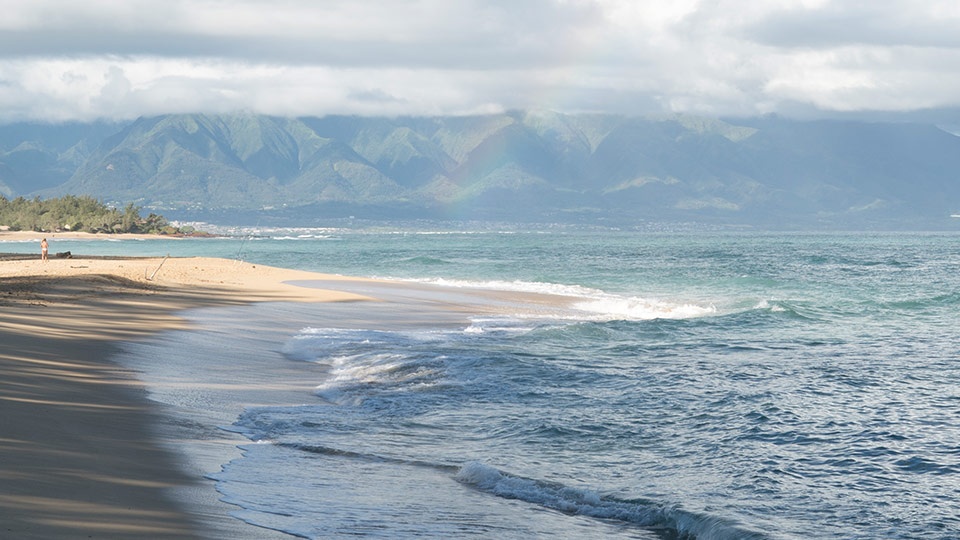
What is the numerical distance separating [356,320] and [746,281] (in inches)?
1202

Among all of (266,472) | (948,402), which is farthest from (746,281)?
(266,472)

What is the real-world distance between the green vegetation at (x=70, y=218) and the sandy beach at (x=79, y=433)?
13386cm

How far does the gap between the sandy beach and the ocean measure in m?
0.63

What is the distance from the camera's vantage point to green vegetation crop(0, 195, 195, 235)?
497 ft

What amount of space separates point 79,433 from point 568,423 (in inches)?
253

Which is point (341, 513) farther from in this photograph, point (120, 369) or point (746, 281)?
point (746, 281)

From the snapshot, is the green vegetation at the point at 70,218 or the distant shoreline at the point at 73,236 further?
the green vegetation at the point at 70,218

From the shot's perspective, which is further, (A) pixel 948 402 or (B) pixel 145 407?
(A) pixel 948 402

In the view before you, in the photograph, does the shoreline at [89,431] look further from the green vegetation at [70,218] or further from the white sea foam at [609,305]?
the green vegetation at [70,218]

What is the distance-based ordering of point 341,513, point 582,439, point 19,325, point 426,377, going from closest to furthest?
point 341,513, point 582,439, point 426,377, point 19,325

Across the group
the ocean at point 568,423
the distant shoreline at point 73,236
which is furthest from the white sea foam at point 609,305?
the distant shoreline at point 73,236

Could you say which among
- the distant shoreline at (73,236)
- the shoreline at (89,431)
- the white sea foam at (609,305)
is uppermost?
the shoreline at (89,431)

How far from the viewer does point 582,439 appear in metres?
13.3

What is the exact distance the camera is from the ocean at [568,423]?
9945 millimetres
